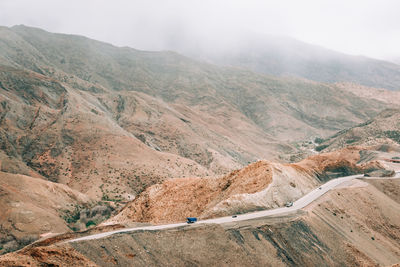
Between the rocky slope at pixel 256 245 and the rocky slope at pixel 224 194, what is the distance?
3.05 meters

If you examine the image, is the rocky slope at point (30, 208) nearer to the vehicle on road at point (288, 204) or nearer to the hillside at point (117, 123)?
the hillside at point (117, 123)

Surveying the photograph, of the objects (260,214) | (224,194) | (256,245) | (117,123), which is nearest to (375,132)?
(117,123)

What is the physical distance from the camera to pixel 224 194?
1355 inches

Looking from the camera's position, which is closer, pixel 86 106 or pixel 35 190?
pixel 35 190

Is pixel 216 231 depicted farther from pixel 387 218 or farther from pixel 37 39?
pixel 37 39

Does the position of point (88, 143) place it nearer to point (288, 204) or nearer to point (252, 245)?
point (288, 204)

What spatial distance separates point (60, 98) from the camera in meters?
91.5

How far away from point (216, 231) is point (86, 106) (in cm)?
7756

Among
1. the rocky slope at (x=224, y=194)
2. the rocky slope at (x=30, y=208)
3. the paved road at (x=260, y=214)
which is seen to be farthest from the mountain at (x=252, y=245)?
the rocky slope at (x=30, y=208)

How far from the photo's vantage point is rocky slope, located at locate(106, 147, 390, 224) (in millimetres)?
30297

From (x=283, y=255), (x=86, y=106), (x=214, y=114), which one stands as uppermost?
(x=283, y=255)

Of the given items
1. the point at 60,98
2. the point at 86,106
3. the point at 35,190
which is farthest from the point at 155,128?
the point at 35,190

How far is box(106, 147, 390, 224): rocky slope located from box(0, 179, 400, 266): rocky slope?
10.0 ft

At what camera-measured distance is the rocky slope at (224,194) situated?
3030 centimetres
